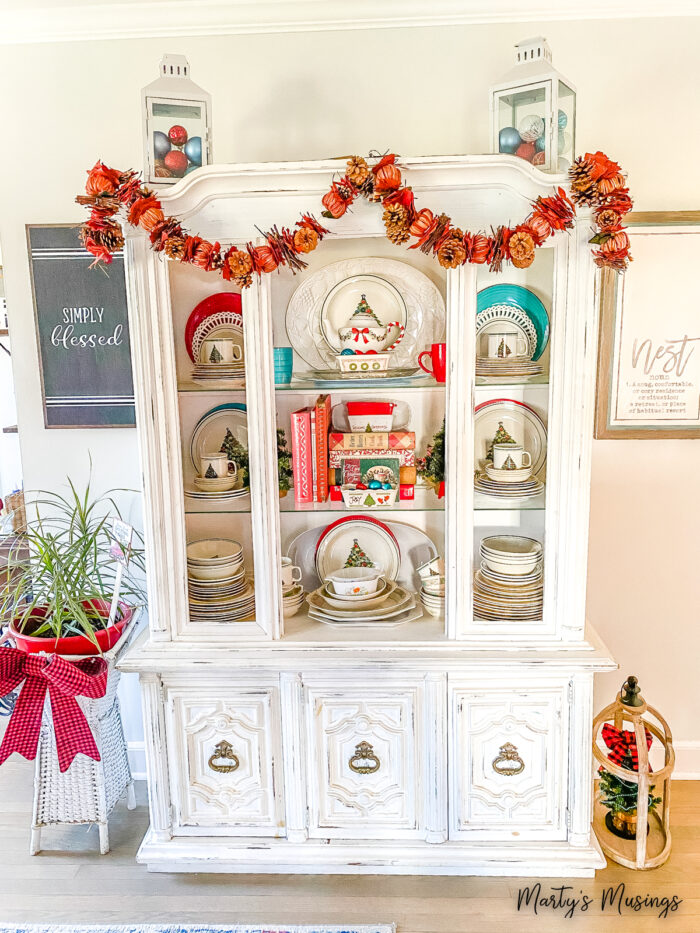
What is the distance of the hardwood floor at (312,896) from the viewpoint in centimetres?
196

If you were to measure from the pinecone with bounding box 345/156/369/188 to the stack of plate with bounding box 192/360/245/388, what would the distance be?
571 millimetres

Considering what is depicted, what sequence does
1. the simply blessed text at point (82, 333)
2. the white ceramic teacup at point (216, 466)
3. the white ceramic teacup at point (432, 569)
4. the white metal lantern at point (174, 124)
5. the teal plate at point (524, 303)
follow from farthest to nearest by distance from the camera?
the simply blessed text at point (82, 333), the white ceramic teacup at point (432, 569), the white ceramic teacup at point (216, 466), the teal plate at point (524, 303), the white metal lantern at point (174, 124)

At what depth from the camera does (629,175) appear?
7.32ft

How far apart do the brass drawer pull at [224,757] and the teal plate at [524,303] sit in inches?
57.6

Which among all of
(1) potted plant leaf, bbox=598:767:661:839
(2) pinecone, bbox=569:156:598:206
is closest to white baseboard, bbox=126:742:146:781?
(1) potted plant leaf, bbox=598:767:661:839

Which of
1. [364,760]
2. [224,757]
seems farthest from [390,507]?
[224,757]

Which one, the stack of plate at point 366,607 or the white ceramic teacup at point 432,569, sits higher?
the white ceramic teacup at point 432,569

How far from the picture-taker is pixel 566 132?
1.87m

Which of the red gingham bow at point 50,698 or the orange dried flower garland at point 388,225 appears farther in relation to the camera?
the red gingham bow at point 50,698

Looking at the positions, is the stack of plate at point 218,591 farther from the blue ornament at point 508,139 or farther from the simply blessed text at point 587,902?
the blue ornament at point 508,139

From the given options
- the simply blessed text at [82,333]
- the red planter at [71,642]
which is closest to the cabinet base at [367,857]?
the red planter at [71,642]

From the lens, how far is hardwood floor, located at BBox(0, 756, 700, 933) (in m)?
1.96

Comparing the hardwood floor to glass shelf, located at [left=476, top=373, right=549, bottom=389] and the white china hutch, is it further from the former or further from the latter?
glass shelf, located at [left=476, top=373, right=549, bottom=389]

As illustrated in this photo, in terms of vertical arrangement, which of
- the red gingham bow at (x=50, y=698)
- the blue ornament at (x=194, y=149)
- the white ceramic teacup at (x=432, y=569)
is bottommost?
the red gingham bow at (x=50, y=698)
